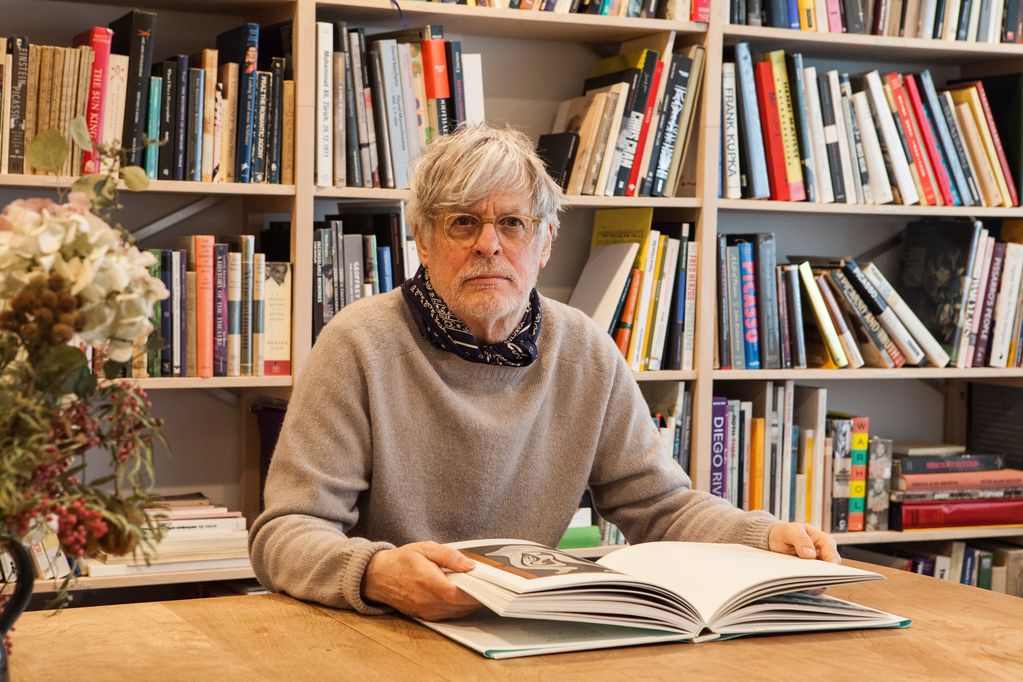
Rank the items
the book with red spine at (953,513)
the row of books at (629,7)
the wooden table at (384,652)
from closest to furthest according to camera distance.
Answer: the wooden table at (384,652)
the row of books at (629,7)
the book with red spine at (953,513)

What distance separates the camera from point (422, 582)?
4.17ft

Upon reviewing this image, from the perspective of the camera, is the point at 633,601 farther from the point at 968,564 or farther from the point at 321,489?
the point at 968,564

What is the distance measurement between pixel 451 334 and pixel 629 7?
1.26 metres

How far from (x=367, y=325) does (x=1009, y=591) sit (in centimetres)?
209

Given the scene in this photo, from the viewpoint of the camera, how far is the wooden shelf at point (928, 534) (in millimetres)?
2934

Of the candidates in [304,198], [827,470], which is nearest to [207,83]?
[304,198]

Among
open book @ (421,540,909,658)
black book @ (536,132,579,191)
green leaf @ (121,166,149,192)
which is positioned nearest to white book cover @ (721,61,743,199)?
black book @ (536,132,579,191)

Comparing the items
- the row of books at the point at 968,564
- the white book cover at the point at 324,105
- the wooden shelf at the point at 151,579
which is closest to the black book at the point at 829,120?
the row of books at the point at 968,564

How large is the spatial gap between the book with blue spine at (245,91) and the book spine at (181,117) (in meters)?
0.10

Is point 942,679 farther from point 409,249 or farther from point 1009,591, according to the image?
point 1009,591

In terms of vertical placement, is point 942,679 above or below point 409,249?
below

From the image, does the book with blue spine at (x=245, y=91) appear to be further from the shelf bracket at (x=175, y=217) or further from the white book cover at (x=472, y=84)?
the white book cover at (x=472, y=84)

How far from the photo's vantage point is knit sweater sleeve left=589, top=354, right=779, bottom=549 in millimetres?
1723

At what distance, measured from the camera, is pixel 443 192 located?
172 centimetres
